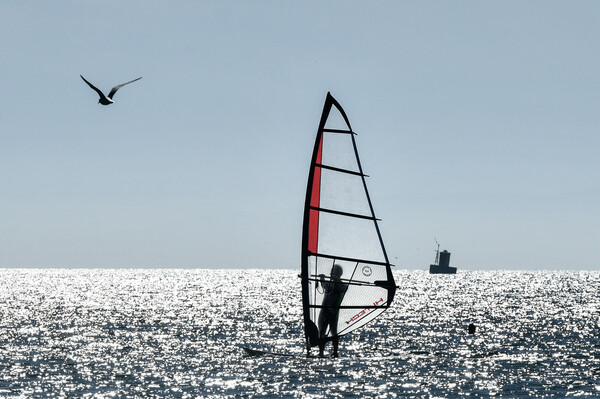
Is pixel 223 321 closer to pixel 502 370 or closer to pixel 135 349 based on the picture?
pixel 135 349

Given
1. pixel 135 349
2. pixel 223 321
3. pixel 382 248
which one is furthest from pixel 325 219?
pixel 223 321

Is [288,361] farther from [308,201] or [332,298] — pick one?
[308,201]

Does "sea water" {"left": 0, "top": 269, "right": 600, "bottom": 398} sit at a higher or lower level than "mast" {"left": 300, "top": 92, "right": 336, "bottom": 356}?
lower

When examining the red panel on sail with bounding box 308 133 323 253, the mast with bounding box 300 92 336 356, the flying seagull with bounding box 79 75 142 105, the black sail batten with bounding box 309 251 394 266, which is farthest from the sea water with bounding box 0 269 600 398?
the flying seagull with bounding box 79 75 142 105

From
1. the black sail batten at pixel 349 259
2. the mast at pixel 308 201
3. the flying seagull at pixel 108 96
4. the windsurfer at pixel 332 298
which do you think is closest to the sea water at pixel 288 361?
the windsurfer at pixel 332 298

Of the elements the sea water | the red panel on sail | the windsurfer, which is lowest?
the sea water

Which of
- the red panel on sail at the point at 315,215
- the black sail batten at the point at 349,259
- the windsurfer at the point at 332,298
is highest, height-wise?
the red panel on sail at the point at 315,215

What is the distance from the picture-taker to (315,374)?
3869cm

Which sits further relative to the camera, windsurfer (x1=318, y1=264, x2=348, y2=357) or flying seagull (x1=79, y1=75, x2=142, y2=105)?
windsurfer (x1=318, y1=264, x2=348, y2=357)

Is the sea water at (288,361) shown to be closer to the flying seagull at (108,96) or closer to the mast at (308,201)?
the mast at (308,201)

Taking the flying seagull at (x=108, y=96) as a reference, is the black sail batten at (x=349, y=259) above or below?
below

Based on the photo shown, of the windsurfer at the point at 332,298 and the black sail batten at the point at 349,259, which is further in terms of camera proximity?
the windsurfer at the point at 332,298

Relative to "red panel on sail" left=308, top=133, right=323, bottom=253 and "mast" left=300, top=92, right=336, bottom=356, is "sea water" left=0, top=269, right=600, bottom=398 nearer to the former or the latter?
"mast" left=300, top=92, right=336, bottom=356

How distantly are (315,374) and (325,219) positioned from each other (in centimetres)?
808
